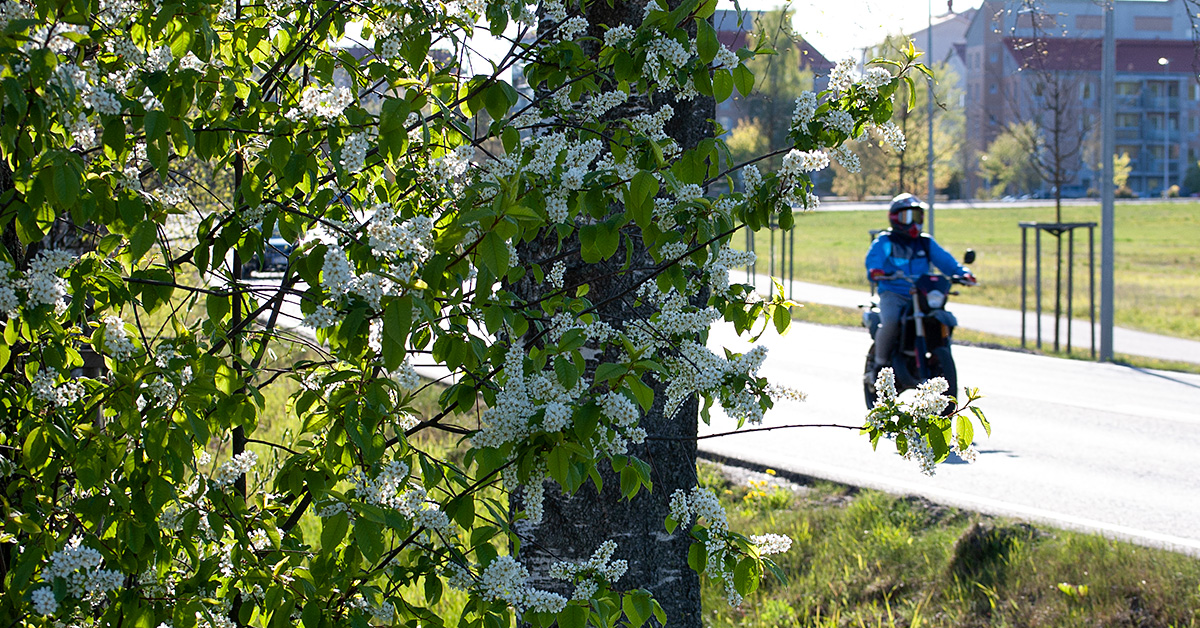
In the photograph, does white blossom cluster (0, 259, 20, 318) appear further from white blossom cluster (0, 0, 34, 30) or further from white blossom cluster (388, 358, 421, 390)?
white blossom cluster (388, 358, 421, 390)

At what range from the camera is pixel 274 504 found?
2379mm

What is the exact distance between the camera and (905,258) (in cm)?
809

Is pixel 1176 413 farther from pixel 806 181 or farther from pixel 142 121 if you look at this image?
pixel 142 121

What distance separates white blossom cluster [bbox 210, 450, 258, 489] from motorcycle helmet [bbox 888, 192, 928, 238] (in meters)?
6.39

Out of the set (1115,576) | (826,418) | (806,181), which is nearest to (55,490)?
(806,181)

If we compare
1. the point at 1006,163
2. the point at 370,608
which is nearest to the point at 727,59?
the point at 370,608

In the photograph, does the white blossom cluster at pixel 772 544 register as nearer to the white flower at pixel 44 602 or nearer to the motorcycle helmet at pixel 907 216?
the white flower at pixel 44 602

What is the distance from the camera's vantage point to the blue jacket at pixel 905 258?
806 centimetres

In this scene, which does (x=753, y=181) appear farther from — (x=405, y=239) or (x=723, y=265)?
(x=405, y=239)

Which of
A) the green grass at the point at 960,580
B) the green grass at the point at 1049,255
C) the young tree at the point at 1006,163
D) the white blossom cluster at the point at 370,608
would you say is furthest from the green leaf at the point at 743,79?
the young tree at the point at 1006,163

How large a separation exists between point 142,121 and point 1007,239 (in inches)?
1686

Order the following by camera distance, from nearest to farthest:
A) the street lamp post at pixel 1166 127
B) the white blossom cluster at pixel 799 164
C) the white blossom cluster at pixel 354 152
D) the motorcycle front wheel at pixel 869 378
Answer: the white blossom cluster at pixel 354 152, the white blossom cluster at pixel 799 164, the motorcycle front wheel at pixel 869 378, the street lamp post at pixel 1166 127

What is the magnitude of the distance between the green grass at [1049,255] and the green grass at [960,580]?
12.6 m

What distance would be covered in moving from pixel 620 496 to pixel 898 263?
5.59 metres
